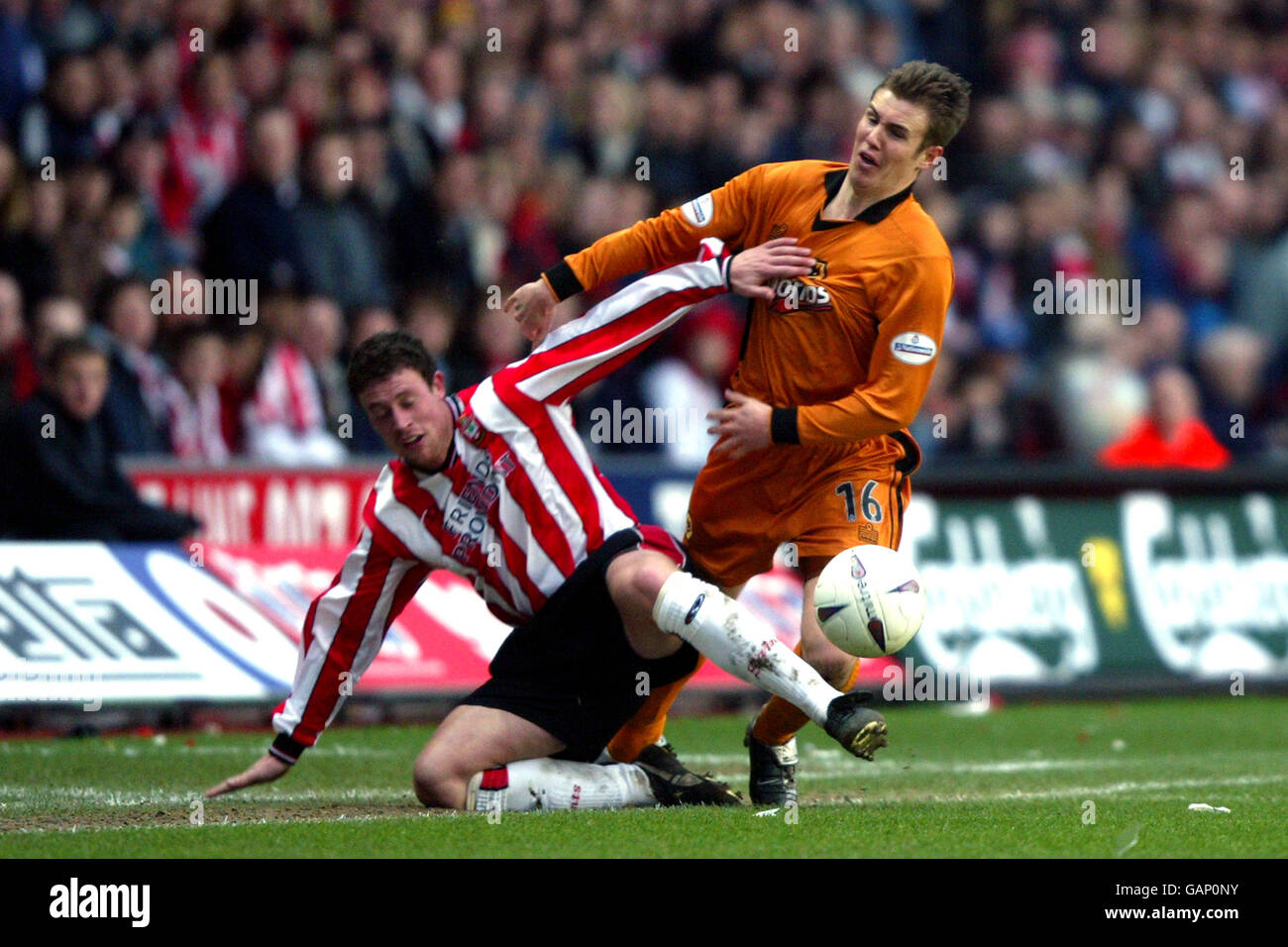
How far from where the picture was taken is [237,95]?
12.2 metres

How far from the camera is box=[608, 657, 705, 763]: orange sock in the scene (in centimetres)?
Answer: 666

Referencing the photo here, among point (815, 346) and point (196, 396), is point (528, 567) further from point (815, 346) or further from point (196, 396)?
point (196, 396)

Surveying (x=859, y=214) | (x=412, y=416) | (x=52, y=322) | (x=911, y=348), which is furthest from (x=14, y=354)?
(x=911, y=348)

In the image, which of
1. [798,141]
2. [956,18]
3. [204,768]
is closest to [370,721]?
[204,768]

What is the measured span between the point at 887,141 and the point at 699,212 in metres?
0.71

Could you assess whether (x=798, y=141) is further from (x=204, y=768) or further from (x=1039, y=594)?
(x=204, y=768)

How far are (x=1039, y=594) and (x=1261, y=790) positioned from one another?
14.7 feet

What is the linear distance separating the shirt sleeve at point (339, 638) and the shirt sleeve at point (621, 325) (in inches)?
28.6

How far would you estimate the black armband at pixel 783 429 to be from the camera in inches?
239

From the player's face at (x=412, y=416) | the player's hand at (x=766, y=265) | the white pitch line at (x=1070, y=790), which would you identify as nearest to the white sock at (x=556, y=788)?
the white pitch line at (x=1070, y=790)

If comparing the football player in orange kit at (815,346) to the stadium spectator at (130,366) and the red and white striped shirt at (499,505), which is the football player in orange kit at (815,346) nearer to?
the red and white striped shirt at (499,505)

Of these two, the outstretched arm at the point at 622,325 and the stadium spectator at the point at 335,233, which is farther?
the stadium spectator at the point at 335,233

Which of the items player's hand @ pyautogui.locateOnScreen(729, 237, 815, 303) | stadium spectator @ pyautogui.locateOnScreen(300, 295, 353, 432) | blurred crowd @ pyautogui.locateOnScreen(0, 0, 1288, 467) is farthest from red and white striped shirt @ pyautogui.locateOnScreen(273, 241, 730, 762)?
stadium spectator @ pyautogui.locateOnScreen(300, 295, 353, 432)

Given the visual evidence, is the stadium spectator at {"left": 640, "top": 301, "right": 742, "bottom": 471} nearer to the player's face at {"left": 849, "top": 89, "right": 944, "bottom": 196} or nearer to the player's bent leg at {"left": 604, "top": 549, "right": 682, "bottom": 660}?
the player's bent leg at {"left": 604, "top": 549, "right": 682, "bottom": 660}
